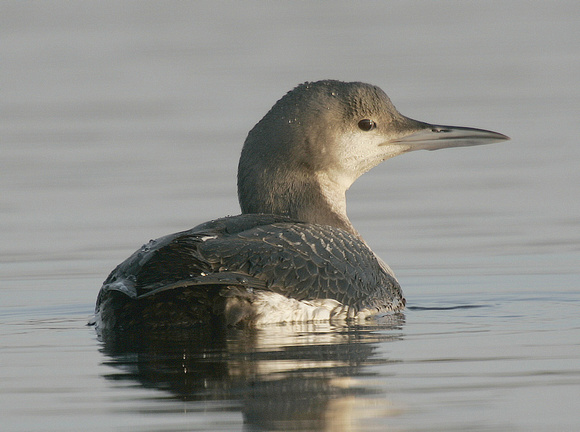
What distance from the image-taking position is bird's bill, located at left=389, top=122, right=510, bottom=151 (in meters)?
8.02

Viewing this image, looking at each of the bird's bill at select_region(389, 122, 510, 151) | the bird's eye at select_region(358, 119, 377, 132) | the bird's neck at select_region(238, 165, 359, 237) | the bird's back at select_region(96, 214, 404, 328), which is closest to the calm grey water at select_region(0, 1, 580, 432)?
the bird's back at select_region(96, 214, 404, 328)

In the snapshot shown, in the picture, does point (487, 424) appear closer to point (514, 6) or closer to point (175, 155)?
point (175, 155)

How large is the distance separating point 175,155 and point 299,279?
5846 millimetres

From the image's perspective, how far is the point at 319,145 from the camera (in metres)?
7.63

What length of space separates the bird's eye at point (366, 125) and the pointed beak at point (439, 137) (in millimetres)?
189

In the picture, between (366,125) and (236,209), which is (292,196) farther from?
(236,209)

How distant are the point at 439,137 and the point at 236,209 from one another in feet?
7.90

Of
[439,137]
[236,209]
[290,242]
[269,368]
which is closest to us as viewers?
[269,368]

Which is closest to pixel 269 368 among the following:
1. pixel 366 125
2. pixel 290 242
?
pixel 290 242

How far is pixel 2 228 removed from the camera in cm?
991

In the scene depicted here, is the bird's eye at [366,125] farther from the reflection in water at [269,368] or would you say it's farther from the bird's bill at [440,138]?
the reflection in water at [269,368]

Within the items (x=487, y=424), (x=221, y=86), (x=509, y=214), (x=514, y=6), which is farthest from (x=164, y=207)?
(x=514, y=6)

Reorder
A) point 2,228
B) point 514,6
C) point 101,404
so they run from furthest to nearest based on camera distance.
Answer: point 514,6
point 2,228
point 101,404

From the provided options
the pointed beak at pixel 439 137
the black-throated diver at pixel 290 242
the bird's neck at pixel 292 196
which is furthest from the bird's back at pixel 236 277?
the pointed beak at pixel 439 137
